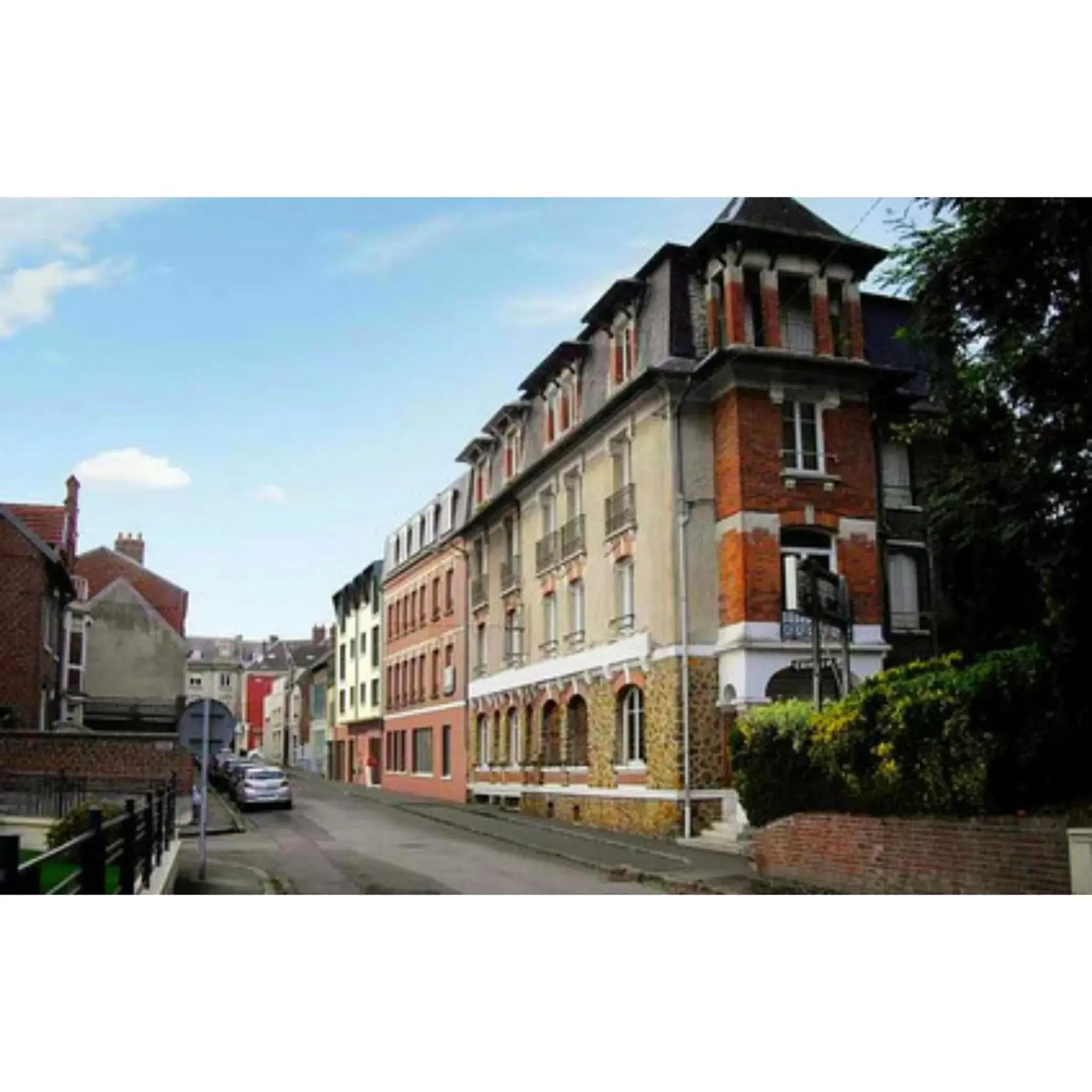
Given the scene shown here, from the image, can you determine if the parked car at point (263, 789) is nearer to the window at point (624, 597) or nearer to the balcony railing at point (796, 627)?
the window at point (624, 597)

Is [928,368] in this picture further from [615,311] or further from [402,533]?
Answer: [402,533]

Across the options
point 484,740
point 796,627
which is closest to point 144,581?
point 796,627

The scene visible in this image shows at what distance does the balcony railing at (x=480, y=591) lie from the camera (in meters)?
19.3

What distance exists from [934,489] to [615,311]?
6.60 metres

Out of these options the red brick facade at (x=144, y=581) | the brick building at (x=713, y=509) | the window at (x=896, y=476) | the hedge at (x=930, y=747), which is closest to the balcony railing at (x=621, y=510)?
the brick building at (x=713, y=509)

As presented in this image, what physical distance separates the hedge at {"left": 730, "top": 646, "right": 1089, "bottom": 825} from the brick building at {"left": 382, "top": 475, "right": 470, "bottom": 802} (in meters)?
6.57

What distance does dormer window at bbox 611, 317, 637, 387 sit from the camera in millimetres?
16125

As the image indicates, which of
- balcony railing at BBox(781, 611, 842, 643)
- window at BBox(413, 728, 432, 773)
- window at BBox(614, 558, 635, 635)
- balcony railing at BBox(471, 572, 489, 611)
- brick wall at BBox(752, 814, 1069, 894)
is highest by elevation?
balcony railing at BBox(471, 572, 489, 611)

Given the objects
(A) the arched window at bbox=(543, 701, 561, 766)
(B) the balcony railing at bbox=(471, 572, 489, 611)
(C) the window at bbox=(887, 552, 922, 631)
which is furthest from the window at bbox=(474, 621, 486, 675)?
(C) the window at bbox=(887, 552, 922, 631)

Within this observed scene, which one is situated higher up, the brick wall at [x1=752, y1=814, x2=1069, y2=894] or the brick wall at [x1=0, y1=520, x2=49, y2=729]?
the brick wall at [x1=0, y1=520, x2=49, y2=729]

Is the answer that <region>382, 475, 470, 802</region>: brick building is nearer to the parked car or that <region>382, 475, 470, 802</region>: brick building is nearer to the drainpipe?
the parked car

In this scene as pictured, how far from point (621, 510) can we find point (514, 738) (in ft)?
16.8

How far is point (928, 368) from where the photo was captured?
36.9ft
